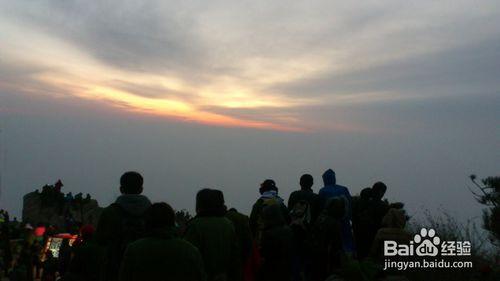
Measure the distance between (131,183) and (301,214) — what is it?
4.13 m

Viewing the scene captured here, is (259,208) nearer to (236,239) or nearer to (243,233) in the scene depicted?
(243,233)

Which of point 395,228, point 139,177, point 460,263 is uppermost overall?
point 139,177

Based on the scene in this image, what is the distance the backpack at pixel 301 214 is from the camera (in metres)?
10.3

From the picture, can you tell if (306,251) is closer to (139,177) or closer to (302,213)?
(302,213)

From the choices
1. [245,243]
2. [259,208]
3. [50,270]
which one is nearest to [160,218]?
[245,243]

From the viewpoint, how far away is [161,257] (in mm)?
5082

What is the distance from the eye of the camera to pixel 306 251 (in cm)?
985

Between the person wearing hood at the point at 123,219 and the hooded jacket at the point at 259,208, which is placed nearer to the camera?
the person wearing hood at the point at 123,219

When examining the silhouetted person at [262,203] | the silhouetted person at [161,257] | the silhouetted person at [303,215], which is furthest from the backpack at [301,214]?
the silhouetted person at [161,257]

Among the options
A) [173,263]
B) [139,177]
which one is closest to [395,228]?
[139,177]

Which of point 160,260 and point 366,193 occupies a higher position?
point 366,193

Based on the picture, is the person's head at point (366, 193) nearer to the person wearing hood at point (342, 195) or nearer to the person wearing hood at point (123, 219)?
the person wearing hood at point (342, 195)

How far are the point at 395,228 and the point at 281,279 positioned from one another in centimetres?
224

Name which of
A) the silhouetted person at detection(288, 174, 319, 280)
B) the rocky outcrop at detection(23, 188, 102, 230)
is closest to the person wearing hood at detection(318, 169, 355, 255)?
the silhouetted person at detection(288, 174, 319, 280)
